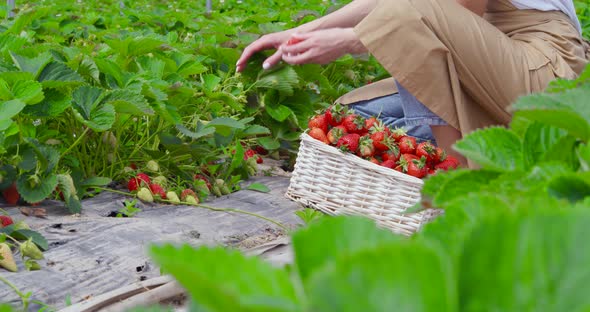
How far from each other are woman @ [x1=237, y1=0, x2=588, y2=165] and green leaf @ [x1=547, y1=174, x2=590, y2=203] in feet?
6.18

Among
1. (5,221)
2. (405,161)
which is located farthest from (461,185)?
(405,161)

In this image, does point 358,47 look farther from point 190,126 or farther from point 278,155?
point 278,155

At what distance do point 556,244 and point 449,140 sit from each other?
7.70 ft

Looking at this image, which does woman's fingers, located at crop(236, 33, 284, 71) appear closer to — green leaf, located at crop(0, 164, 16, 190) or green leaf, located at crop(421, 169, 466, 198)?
green leaf, located at crop(0, 164, 16, 190)

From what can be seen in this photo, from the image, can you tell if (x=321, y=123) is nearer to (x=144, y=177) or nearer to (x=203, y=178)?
Answer: (x=203, y=178)

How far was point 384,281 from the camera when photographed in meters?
0.34

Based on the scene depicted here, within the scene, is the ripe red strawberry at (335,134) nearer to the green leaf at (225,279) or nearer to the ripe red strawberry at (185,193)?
the ripe red strawberry at (185,193)

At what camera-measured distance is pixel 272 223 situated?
8.15ft

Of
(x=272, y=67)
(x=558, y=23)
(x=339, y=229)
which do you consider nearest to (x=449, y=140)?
(x=558, y=23)

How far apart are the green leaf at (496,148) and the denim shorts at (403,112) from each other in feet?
6.10

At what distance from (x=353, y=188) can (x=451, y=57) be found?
0.53 meters

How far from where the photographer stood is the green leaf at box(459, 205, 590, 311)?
0.36 m

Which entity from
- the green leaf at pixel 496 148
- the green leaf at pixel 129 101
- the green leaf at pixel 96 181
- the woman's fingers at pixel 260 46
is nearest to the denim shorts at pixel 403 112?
the woman's fingers at pixel 260 46

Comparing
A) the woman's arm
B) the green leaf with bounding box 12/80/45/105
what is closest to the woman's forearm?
the woman's arm
